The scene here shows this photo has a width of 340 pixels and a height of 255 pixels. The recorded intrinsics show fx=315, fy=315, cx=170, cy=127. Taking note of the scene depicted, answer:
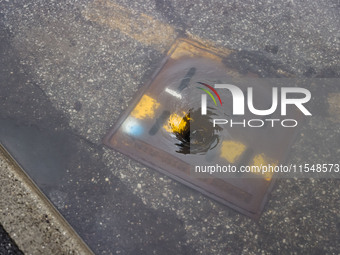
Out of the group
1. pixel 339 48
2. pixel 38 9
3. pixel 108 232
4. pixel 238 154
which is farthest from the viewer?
A: pixel 38 9

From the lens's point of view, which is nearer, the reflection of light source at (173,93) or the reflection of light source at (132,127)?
the reflection of light source at (132,127)

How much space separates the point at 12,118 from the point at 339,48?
2.89 meters

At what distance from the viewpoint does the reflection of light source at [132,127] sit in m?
2.49

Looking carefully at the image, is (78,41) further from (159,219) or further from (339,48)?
(339,48)

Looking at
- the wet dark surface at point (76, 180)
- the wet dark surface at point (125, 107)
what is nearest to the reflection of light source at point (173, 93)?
the wet dark surface at point (125, 107)

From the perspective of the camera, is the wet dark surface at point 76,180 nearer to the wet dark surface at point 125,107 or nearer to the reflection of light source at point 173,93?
the wet dark surface at point 125,107

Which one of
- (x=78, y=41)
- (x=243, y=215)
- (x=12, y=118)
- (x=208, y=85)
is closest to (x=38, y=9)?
(x=78, y=41)

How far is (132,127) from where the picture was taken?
2506mm

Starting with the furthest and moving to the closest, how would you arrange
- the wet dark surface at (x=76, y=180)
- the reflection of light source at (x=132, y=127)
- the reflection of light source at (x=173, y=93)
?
the reflection of light source at (x=173, y=93), the reflection of light source at (x=132, y=127), the wet dark surface at (x=76, y=180)

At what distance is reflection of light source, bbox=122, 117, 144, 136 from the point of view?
249cm

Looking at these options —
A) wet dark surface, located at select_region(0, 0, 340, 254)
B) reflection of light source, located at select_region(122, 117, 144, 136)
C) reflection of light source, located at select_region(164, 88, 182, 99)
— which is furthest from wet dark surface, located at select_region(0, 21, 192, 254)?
reflection of light source, located at select_region(164, 88, 182, 99)

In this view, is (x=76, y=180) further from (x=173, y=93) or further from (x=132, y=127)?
(x=173, y=93)

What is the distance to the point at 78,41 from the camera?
2.88 m

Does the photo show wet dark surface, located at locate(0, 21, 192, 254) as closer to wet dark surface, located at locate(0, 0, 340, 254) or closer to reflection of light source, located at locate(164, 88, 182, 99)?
wet dark surface, located at locate(0, 0, 340, 254)
